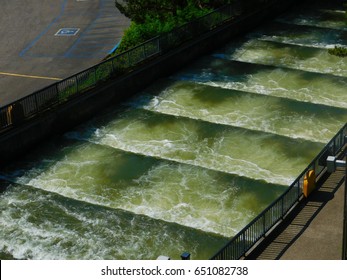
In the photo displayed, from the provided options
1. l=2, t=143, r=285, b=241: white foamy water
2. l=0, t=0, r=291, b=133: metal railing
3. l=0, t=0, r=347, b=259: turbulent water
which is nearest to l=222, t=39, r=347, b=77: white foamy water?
l=0, t=0, r=347, b=259: turbulent water

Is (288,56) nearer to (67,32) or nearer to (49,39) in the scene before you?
(67,32)

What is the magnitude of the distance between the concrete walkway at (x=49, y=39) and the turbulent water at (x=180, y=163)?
6374 millimetres

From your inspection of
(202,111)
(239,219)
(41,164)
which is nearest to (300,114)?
(202,111)

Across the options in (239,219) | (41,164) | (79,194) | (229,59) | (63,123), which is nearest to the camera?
(239,219)

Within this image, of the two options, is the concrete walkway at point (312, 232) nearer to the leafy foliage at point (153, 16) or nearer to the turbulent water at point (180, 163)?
the turbulent water at point (180, 163)

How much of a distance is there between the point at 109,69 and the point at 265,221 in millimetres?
17187

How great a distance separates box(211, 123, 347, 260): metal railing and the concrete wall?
13302mm

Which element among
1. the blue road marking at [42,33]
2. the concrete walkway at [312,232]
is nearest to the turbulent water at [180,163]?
the concrete walkway at [312,232]

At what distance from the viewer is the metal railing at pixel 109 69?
113ft

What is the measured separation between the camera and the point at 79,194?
3238cm

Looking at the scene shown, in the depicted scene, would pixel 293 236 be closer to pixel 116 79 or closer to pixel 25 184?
pixel 25 184

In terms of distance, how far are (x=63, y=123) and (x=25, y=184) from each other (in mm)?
5220

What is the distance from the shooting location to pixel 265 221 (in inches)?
1008

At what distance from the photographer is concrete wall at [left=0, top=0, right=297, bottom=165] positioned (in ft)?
114
